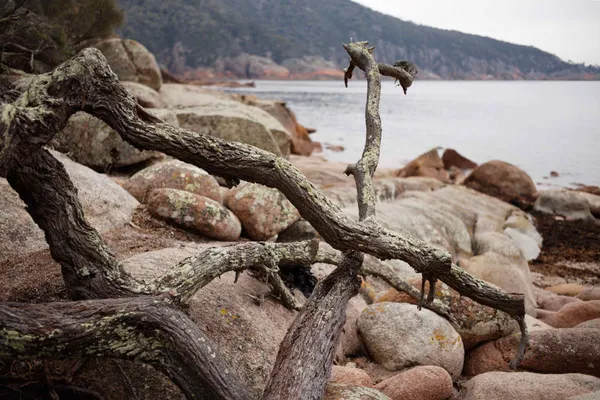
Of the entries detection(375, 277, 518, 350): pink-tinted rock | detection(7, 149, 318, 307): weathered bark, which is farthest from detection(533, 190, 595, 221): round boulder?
detection(7, 149, 318, 307): weathered bark

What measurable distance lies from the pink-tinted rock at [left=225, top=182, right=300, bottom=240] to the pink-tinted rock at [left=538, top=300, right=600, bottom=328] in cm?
433

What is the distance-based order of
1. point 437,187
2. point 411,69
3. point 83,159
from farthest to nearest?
point 437,187 → point 83,159 → point 411,69

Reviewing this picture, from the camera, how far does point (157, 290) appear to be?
3480mm

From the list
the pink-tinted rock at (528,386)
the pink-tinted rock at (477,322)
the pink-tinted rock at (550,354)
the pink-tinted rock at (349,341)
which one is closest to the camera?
the pink-tinted rock at (528,386)

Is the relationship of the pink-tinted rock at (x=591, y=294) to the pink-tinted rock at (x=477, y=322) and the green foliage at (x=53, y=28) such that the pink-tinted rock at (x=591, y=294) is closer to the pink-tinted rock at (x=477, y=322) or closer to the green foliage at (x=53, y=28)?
the pink-tinted rock at (x=477, y=322)

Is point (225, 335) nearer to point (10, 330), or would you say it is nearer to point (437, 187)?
point (10, 330)

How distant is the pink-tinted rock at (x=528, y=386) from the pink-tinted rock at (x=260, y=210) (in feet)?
11.6

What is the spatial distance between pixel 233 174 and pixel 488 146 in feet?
118

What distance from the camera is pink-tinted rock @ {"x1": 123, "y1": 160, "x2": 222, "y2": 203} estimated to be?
7.18 meters

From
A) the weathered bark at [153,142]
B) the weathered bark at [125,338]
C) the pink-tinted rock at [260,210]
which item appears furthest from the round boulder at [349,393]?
the pink-tinted rock at [260,210]

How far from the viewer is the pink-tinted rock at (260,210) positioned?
7184mm

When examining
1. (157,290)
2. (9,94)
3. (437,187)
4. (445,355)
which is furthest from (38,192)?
(437,187)

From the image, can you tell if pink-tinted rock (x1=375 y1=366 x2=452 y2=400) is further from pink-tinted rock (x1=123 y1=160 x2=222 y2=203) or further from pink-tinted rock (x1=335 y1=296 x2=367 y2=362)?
pink-tinted rock (x1=123 y1=160 x2=222 y2=203)

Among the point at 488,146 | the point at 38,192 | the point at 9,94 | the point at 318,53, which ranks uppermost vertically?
the point at 318,53
